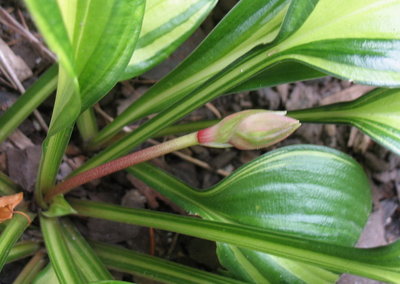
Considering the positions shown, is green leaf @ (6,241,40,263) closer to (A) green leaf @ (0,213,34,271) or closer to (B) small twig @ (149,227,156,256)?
(A) green leaf @ (0,213,34,271)

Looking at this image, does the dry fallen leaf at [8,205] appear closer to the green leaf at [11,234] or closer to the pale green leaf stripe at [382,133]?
the green leaf at [11,234]

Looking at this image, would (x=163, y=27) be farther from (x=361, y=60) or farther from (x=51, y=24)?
(x=51, y=24)

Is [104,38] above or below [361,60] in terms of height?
below

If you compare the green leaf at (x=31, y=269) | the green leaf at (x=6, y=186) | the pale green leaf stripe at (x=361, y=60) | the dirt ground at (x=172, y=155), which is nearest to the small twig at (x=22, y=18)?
the dirt ground at (x=172, y=155)

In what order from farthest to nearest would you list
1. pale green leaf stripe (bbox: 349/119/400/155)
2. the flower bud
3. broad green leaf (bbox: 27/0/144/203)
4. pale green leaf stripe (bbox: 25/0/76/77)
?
pale green leaf stripe (bbox: 349/119/400/155) < the flower bud < broad green leaf (bbox: 27/0/144/203) < pale green leaf stripe (bbox: 25/0/76/77)

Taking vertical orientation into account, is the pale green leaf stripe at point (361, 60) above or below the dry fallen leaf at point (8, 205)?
above

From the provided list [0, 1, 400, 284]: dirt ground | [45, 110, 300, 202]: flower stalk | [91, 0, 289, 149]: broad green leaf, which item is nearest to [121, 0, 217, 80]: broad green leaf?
[91, 0, 289, 149]: broad green leaf

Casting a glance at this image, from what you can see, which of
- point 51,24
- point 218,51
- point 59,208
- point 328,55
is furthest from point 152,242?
point 51,24
